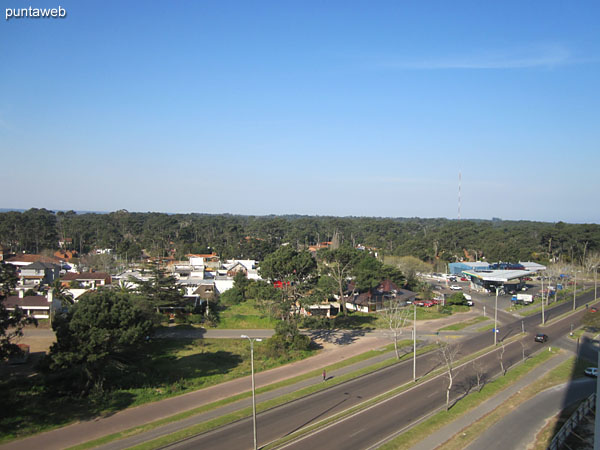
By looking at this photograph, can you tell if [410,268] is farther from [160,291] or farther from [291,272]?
[160,291]

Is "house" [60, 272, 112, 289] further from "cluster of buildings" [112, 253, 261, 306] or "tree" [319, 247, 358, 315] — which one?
"tree" [319, 247, 358, 315]

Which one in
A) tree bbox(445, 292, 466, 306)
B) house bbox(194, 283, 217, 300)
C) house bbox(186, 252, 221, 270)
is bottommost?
tree bbox(445, 292, 466, 306)

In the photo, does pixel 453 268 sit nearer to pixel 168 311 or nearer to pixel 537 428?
pixel 168 311

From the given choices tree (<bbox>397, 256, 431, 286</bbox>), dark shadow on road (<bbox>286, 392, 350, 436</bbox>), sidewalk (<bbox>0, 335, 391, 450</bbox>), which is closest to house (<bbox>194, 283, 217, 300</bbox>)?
sidewalk (<bbox>0, 335, 391, 450</bbox>)

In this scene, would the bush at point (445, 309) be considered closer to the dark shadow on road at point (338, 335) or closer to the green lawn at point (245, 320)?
the dark shadow on road at point (338, 335)

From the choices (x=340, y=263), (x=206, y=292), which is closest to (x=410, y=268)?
(x=340, y=263)
